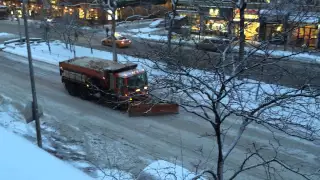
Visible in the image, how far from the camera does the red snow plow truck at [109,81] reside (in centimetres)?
1886

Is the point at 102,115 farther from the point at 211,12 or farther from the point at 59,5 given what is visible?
the point at 59,5

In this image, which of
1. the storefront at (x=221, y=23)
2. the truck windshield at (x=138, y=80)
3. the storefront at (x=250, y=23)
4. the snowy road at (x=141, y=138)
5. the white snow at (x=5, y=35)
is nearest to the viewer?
the storefront at (x=250, y=23)

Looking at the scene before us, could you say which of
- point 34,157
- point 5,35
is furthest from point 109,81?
point 5,35

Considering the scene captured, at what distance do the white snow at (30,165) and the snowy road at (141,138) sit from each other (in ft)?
5.12

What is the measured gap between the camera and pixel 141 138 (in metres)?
16.5

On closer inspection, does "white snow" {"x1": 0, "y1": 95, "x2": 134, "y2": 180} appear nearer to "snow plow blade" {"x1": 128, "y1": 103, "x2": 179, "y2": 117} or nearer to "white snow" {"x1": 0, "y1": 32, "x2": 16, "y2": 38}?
"snow plow blade" {"x1": 128, "y1": 103, "x2": 179, "y2": 117}

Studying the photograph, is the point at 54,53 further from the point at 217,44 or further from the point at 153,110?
the point at 217,44

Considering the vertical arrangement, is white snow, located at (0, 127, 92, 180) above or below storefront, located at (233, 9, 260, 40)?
below

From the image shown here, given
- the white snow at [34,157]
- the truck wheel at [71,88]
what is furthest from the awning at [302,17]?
the truck wheel at [71,88]

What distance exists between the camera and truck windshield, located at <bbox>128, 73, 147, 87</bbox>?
19125mm

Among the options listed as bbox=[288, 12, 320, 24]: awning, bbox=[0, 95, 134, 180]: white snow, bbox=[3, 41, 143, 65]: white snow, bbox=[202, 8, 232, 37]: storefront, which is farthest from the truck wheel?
bbox=[288, 12, 320, 24]: awning

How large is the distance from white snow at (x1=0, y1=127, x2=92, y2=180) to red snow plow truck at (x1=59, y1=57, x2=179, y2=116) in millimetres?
5548

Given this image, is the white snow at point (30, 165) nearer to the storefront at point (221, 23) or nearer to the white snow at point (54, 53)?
the storefront at point (221, 23)

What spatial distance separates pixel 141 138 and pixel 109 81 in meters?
4.09
